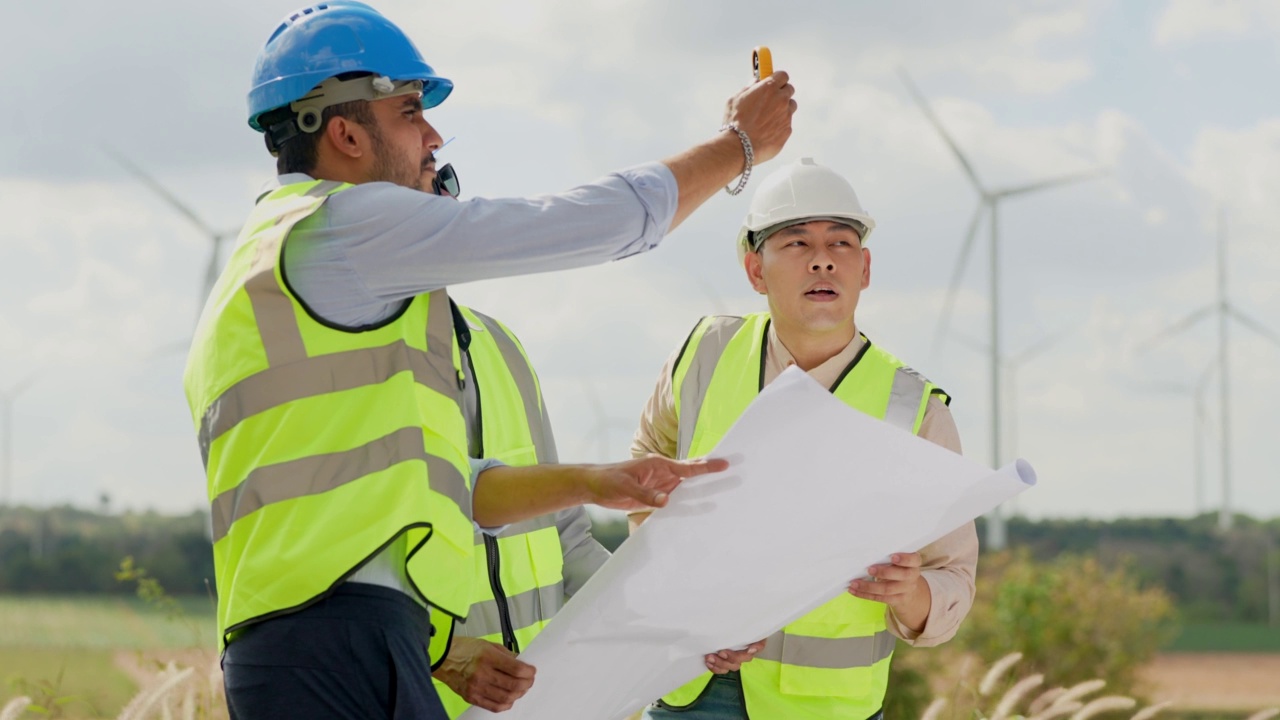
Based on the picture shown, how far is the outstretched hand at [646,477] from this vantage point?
11.0 feet

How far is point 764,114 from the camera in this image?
3807 mm

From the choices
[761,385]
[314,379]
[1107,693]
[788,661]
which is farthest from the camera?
[1107,693]

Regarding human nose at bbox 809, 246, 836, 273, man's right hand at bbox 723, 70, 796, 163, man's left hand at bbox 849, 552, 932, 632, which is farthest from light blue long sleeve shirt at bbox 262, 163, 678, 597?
human nose at bbox 809, 246, 836, 273

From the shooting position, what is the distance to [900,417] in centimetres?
493

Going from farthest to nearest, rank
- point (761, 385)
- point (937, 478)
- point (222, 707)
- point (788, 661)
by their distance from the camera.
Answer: point (222, 707) < point (761, 385) < point (788, 661) < point (937, 478)

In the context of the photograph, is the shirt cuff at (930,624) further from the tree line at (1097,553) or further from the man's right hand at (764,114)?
the tree line at (1097,553)

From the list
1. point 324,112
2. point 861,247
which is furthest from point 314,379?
point 861,247

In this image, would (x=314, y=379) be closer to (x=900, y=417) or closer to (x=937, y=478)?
(x=937, y=478)

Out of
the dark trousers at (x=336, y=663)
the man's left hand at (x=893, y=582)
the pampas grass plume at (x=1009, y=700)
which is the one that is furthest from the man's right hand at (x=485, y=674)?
the pampas grass plume at (x=1009, y=700)

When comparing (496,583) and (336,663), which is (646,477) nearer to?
(336,663)

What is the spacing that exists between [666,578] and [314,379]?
41.4 inches

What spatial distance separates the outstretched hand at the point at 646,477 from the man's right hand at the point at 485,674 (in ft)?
2.04

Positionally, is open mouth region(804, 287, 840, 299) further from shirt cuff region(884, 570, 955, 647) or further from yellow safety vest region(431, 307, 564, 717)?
yellow safety vest region(431, 307, 564, 717)

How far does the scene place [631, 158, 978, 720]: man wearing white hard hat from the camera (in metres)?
4.84
